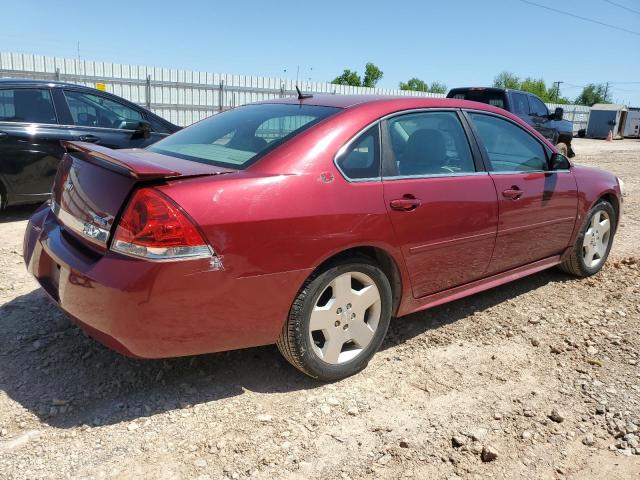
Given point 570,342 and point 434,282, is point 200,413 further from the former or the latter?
point 570,342

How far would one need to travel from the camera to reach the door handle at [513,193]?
12.4ft

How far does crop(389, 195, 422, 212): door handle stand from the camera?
10.1 feet

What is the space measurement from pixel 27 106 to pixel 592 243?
593 cm

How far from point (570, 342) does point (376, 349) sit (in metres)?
1.42

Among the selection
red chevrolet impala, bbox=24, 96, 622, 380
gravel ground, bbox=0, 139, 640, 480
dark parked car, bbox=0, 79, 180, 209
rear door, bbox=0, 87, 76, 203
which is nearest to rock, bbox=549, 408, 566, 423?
gravel ground, bbox=0, 139, 640, 480

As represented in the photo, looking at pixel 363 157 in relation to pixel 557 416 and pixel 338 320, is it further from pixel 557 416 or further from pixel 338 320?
pixel 557 416

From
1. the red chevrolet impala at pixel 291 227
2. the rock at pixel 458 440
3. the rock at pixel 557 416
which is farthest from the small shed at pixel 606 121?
the rock at pixel 458 440

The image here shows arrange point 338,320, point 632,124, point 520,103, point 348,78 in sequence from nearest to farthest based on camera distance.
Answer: point 338,320, point 520,103, point 632,124, point 348,78

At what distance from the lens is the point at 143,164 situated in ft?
8.43

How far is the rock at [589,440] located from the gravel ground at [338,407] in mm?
18

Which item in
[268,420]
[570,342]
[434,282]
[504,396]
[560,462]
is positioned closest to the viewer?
[560,462]

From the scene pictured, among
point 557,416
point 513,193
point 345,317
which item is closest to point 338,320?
point 345,317

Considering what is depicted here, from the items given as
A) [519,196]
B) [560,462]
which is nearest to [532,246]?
[519,196]

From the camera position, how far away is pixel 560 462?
251 centimetres
